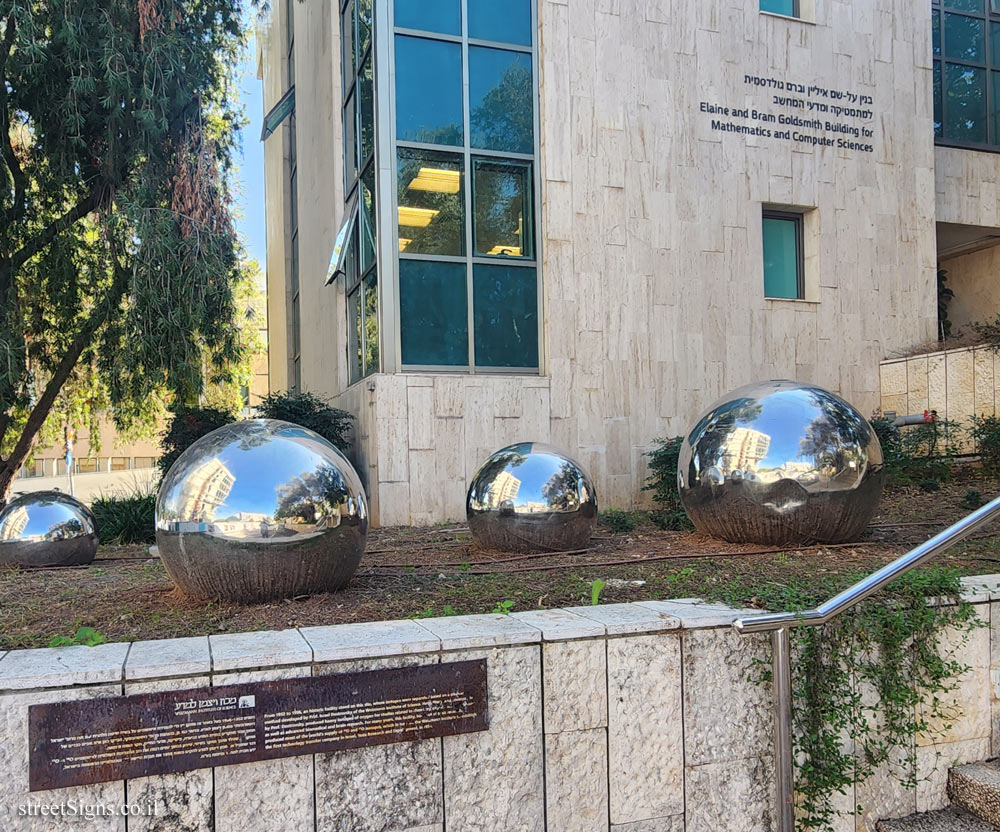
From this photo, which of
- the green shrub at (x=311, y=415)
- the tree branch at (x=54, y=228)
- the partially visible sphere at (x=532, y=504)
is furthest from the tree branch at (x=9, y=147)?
the partially visible sphere at (x=532, y=504)

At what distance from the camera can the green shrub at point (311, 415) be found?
13383mm

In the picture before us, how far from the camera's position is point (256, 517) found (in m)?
4.54

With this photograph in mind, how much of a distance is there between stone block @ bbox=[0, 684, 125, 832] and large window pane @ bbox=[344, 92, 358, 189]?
13.0 metres

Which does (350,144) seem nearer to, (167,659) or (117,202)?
(117,202)

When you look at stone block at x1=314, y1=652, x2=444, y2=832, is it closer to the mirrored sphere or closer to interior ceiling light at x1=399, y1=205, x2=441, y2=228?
the mirrored sphere

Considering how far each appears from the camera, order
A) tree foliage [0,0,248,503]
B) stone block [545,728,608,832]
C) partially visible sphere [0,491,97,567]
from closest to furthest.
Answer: stone block [545,728,608,832]
partially visible sphere [0,491,97,567]
tree foliage [0,0,248,503]

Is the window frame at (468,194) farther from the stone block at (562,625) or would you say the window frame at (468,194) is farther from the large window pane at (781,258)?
the stone block at (562,625)

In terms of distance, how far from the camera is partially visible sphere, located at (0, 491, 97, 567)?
8.04 meters

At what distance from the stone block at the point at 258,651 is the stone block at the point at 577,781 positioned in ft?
4.16

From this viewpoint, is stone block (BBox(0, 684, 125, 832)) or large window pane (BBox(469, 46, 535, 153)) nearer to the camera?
stone block (BBox(0, 684, 125, 832))

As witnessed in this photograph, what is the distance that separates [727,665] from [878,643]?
3.05ft

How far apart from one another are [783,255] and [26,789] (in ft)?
48.8

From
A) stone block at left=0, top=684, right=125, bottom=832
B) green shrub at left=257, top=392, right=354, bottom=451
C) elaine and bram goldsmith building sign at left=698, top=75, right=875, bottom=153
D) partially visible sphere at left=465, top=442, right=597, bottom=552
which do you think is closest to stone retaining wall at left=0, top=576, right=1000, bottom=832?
stone block at left=0, top=684, right=125, bottom=832

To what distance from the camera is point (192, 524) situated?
459 cm
